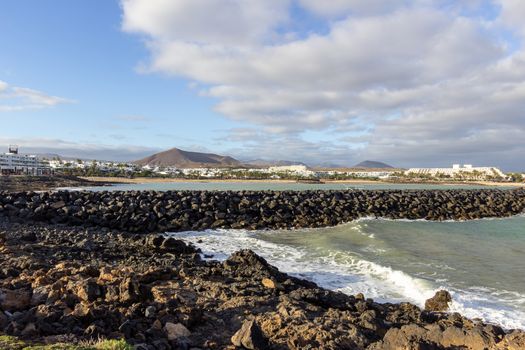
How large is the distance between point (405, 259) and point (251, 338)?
10.4 metres

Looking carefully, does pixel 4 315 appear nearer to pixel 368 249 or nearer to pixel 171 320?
pixel 171 320

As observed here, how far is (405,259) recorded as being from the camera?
47.2 ft

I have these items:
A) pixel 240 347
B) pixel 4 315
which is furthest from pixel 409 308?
pixel 4 315

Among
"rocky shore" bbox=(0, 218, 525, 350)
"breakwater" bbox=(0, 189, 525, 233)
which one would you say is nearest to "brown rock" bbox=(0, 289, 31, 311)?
"rocky shore" bbox=(0, 218, 525, 350)

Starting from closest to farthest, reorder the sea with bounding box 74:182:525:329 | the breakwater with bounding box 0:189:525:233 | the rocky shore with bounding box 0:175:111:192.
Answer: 1. the sea with bounding box 74:182:525:329
2. the breakwater with bounding box 0:189:525:233
3. the rocky shore with bounding box 0:175:111:192

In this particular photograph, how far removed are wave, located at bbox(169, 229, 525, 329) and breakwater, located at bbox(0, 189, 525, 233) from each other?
527 centimetres

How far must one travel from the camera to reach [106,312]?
5.95m

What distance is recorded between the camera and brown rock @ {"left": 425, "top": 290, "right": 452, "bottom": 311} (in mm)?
9055

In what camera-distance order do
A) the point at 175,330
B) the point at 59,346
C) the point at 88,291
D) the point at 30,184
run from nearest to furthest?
the point at 59,346 < the point at 175,330 < the point at 88,291 < the point at 30,184

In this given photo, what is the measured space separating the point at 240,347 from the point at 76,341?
6.51 ft

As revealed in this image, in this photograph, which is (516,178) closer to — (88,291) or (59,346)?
(88,291)

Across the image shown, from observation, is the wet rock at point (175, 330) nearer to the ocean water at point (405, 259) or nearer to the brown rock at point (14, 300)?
the brown rock at point (14, 300)

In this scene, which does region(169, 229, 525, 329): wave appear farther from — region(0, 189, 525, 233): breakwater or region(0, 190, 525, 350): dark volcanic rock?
region(0, 189, 525, 233): breakwater

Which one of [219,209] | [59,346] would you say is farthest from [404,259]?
[219,209]
